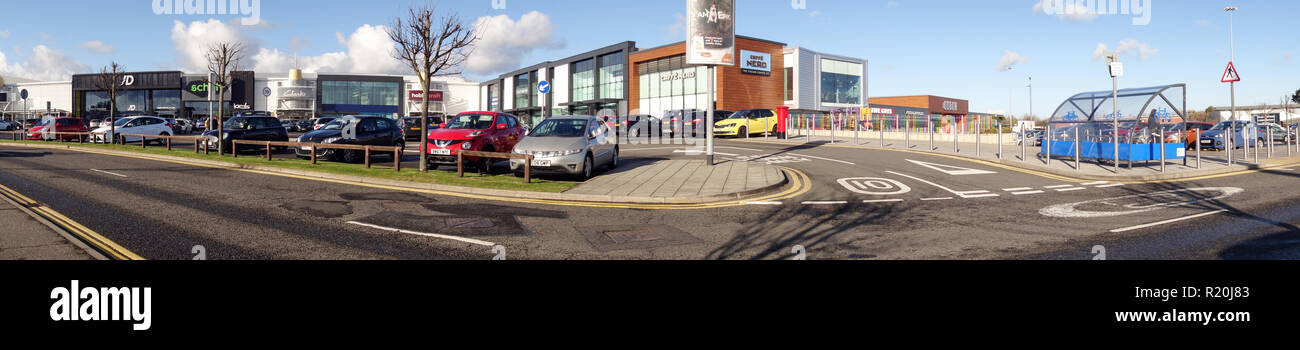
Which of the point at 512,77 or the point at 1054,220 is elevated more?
the point at 512,77

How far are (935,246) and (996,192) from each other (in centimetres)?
618

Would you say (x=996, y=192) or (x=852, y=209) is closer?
(x=852, y=209)

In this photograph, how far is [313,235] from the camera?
776cm

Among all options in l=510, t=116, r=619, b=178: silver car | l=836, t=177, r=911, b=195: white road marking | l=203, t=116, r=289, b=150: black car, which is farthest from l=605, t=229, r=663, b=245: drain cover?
l=203, t=116, r=289, b=150: black car

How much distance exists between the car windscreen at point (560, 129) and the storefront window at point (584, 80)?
4795cm

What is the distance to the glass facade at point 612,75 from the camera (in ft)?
197

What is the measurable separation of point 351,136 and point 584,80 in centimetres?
4669

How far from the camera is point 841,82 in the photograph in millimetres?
61219

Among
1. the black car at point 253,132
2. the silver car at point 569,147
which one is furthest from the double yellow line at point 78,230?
the black car at point 253,132

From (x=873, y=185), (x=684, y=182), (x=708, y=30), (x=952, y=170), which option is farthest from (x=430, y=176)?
(x=952, y=170)

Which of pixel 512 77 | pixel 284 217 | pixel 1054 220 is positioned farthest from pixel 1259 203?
pixel 512 77

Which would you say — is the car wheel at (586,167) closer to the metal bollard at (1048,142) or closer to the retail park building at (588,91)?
the retail park building at (588,91)
